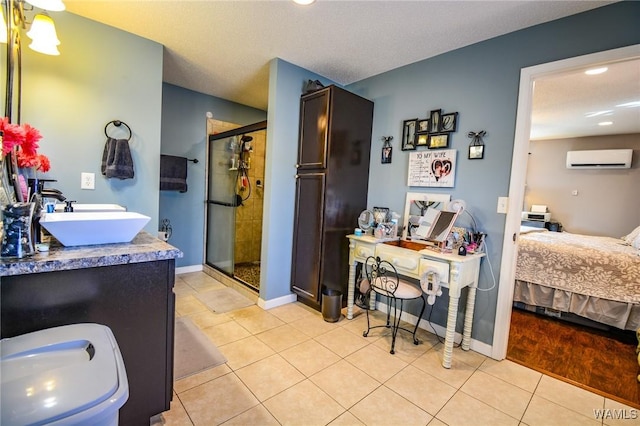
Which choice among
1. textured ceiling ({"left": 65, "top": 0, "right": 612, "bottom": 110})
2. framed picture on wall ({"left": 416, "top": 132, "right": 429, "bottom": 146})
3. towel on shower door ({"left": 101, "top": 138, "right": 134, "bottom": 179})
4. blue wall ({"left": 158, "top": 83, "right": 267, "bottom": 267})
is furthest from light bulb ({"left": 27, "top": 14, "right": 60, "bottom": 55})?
framed picture on wall ({"left": 416, "top": 132, "right": 429, "bottom": 146})

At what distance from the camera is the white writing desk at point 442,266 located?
1976 millimetres

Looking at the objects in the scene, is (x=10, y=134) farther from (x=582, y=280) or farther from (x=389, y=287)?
(x=582, y=280)

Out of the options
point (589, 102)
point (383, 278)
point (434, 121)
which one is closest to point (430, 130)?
point (434, 121)

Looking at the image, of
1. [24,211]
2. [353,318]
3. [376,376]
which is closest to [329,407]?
[376,376]

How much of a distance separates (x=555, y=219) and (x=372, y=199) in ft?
14.7

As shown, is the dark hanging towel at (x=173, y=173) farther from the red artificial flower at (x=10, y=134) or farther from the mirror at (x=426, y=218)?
the mirror at (x=426, y=218)

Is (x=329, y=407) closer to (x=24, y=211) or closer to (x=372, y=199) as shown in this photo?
(x=24, y=211)

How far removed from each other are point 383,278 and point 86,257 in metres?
1.93

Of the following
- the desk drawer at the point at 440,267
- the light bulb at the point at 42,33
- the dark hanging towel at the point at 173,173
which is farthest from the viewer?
the dark hanging towel at the point at 173,173

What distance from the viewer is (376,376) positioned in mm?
1867

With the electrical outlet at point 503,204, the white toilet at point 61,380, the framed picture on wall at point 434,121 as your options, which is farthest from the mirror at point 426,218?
the white toilet at point 61,380

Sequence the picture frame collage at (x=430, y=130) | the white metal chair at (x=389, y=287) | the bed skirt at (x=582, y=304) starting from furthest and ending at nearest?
the bed skirt at (x=582, y=304)
the picture frame collage at (x=430, y=130)
the white metal chair at (x=389, y=287)

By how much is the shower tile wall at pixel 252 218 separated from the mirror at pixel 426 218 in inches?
81.5

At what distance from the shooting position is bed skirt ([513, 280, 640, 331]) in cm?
253
